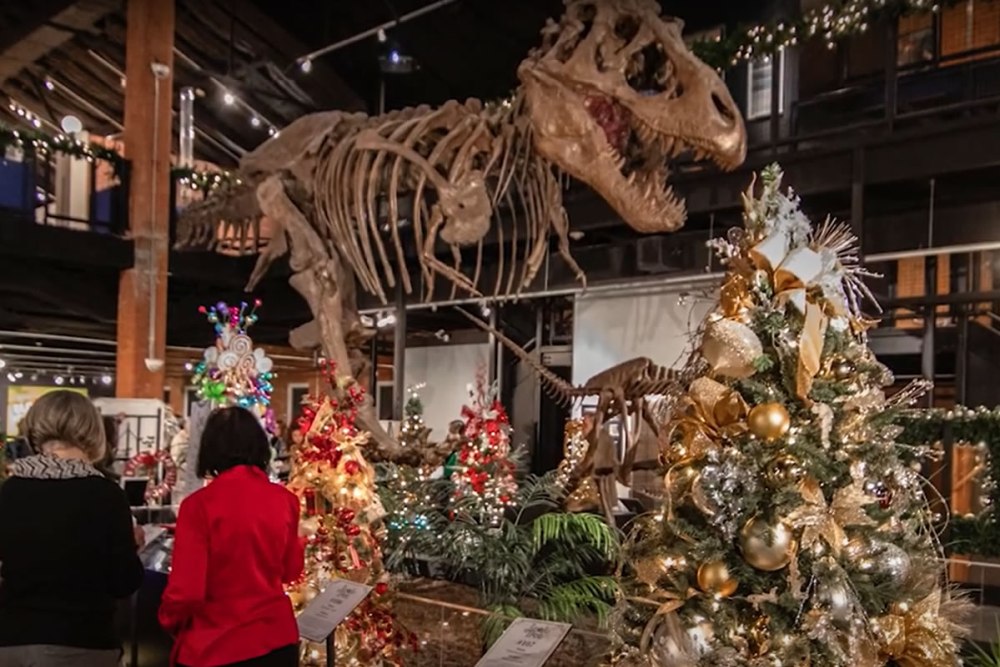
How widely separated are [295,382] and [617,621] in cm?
1847

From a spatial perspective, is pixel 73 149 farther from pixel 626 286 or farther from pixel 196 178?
pixel 626 286

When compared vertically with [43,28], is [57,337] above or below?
below

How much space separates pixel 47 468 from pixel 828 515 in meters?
2.03

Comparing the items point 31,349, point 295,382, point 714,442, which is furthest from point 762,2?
point 31,349

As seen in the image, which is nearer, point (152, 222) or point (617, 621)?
point (617, 621)

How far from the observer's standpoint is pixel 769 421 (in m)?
2.38

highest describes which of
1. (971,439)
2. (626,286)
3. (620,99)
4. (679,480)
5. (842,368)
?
(620,99)

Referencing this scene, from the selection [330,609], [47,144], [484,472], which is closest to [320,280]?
[484,472]

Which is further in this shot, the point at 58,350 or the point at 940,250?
the point at 58,350

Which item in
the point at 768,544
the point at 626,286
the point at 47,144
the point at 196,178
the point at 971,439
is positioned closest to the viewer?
the point at 768,544

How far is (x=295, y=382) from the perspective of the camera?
20469 mm

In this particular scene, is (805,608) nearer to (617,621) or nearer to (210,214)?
(617,621)

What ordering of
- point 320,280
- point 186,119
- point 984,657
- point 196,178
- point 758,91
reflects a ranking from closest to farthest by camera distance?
point 984,657 → point 320,280 → point 758,91 → point 196,178 → point 186,119

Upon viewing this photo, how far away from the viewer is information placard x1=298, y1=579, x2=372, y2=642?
Result: 303 centimetres
